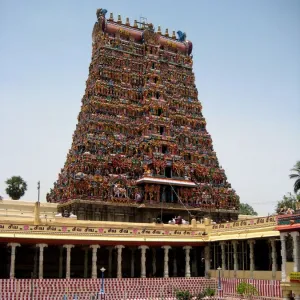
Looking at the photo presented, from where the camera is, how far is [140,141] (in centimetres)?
6869

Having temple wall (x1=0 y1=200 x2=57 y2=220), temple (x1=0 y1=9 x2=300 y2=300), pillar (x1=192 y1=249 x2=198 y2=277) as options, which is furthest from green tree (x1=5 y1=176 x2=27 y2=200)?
pillar (x1=192 y1=249 x2=198 y2=277)

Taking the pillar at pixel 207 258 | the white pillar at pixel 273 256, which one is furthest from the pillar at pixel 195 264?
the white pillar at pixel 273 256

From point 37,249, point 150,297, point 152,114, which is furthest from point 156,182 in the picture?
point 150,297

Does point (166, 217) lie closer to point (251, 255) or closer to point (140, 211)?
point (140, 211)

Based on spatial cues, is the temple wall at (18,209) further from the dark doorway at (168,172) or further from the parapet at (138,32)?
the parapet at (138,32)

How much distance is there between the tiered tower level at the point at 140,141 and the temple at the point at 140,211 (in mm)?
151

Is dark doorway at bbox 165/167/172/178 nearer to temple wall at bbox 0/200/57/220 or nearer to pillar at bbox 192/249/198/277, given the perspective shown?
pillar at bbox 192/249/198/277

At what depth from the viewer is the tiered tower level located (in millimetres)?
63531

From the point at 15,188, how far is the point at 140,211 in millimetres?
32454

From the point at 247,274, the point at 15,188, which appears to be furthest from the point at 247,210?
the point at 247,274

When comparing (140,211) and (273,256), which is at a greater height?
(140,211)

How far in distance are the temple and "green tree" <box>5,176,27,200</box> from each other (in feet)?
61.6

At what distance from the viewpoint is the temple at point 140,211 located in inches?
1780

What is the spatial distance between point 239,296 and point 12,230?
786 inches
